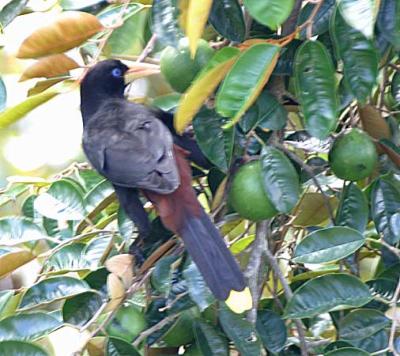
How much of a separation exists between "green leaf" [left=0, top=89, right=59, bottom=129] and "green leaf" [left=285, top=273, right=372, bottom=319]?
0.64 meters

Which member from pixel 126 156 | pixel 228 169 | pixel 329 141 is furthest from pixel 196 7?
pixel 126 156

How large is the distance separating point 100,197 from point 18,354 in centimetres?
55

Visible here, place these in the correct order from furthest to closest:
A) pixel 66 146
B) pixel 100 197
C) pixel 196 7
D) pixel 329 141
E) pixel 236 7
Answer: pixel 66 146 → pixel 100 197 → pixel 329 141 → pixel 236 7 → pixel 196 7

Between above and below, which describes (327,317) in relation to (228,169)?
below

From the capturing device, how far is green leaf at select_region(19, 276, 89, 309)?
178cm

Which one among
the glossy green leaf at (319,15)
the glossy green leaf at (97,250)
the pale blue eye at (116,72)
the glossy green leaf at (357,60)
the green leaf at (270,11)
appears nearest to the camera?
the green leaf at (270,11)

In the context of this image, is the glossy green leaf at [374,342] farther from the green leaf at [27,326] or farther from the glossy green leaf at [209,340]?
the green leaf at [27,326]

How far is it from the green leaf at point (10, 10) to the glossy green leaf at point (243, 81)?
Answer: 64 centimetres

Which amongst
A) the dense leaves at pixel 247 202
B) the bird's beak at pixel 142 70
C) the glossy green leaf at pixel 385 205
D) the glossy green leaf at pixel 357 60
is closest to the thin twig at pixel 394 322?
the dense leaves at pixel 247 202

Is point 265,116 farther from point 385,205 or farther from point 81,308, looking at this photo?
point 81,308

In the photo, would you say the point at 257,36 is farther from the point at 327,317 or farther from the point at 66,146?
the point at 66,146

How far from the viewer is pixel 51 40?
5.71ft

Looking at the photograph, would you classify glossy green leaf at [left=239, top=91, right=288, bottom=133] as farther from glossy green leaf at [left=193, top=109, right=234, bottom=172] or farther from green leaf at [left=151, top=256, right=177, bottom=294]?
green leaf at [left=151, top=256, right=177, bottom=294]

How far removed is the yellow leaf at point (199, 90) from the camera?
4.94ft
